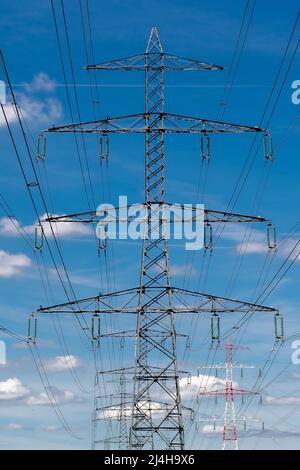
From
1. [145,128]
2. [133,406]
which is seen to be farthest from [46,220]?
[133,406]

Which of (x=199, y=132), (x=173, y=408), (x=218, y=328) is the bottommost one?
(x=173, y=408)

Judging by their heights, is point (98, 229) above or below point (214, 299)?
above

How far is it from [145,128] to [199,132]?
3741mm

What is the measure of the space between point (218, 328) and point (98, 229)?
29.5 feet
